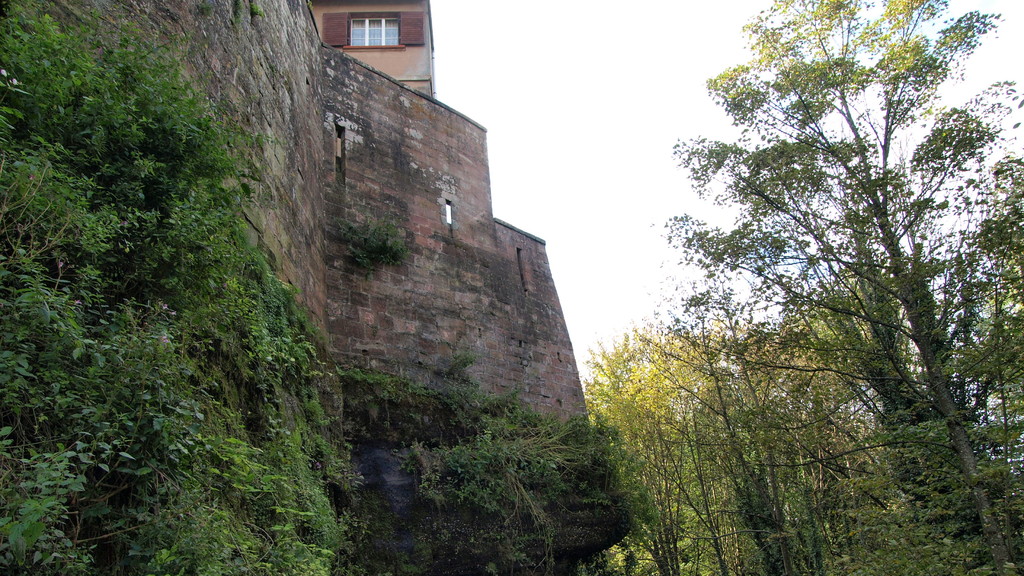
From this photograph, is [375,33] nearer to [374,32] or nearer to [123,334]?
[374,32]

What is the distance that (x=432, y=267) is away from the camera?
10609mm

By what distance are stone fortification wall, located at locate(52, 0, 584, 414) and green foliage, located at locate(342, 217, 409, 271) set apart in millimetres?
117

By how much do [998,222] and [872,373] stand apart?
267 cm

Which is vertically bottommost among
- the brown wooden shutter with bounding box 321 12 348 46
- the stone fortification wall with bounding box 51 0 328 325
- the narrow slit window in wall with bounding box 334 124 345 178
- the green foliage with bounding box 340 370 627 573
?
the green foliage with bounding box 340 370 627 573

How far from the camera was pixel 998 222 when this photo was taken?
264 inches

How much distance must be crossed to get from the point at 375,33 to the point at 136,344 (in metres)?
15.2

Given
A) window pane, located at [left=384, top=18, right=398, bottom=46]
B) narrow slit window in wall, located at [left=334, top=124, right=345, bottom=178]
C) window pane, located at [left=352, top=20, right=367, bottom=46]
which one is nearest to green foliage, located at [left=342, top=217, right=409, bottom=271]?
narrow slit window in wall, located at [left=334, top=124, right=345, bottom=178]

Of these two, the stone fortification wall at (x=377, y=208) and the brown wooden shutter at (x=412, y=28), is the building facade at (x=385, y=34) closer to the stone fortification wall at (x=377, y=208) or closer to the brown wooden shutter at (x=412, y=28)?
the brown wooden shutter at (x=412, y=28)

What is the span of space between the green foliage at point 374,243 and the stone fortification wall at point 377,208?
12 centimetres

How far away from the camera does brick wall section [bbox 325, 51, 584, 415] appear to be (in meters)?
9.43

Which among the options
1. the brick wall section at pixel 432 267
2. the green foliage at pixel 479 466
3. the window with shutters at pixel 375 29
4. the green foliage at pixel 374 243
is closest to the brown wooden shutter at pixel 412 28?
the window with shutters at pixel 375 29

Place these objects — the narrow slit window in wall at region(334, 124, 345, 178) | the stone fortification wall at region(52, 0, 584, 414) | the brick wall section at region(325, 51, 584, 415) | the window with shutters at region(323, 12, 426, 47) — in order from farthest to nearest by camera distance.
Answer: the window with shutters at region(323, 12, 426, 47)
the narrow slit window in wall at region(334, 124, 345, 178)
the brick wall section at region(325, 51, 584, 415)
the stone fortification wall at region(52, 0, 584, 414)

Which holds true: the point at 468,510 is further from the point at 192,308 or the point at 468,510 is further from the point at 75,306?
the point at 75,306

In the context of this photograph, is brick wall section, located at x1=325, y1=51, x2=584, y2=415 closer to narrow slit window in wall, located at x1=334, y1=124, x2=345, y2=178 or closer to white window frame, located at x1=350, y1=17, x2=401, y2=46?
narrow slit window in wall, located at x1=334, y1=124, x2=345, y2=178
